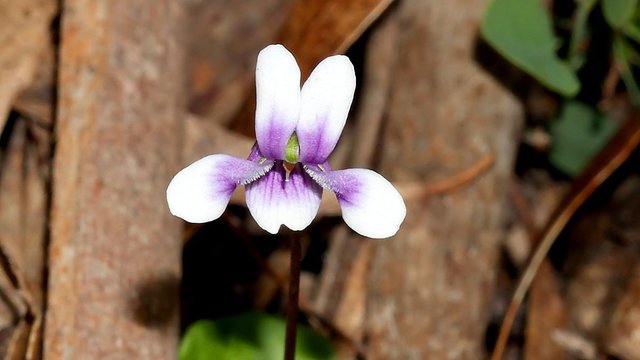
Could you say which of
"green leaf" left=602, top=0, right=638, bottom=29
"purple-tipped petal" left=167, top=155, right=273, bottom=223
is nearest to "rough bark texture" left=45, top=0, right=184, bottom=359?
"purple-tipped petal" left=167, top=155, right=273, bottom=223

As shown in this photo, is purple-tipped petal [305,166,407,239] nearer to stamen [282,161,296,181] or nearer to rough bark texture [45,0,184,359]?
stamen [282,161,296,181]

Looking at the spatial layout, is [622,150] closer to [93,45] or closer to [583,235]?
[583,235]

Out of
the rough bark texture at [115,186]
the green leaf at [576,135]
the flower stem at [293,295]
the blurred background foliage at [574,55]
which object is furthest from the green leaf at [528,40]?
the flower stem at [293,295]

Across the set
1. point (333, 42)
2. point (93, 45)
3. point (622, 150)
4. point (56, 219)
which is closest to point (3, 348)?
point (56, 219)

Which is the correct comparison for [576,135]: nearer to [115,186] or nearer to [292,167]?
[115,186]

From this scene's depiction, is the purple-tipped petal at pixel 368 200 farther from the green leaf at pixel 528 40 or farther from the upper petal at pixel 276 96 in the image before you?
the green leaf at pixel 528 40

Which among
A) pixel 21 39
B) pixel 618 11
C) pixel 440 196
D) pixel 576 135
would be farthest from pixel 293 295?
pixel 576 135
